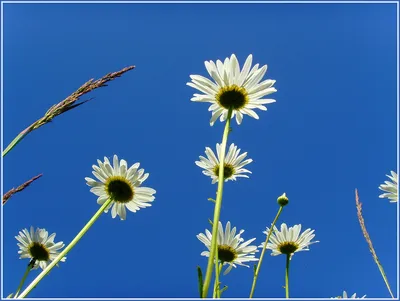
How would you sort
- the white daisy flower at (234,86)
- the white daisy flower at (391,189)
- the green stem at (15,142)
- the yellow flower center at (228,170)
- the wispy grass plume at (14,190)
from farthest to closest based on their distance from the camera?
1. the yellow flower center at (228,170)
2. the white daisy flower at (391,189)
3. the white daisy flower at (234,86)
4. the wispy grass plume at (14,190)
5. the green stem at (15,142)

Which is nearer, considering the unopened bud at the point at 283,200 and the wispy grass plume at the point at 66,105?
the wispy grass plume at the point at 66,105

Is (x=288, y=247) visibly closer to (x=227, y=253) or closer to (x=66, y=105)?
(x=227, y=253)

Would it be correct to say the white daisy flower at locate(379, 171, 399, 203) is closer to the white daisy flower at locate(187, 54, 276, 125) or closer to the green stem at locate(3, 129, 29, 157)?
the white daisy flower at locate(187, 54, 276, 125)

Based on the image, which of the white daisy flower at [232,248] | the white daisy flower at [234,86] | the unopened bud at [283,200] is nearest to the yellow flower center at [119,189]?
the white daisy flower at [232,248]

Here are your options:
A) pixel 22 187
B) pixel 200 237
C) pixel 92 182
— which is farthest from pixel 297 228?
pixel 22 187

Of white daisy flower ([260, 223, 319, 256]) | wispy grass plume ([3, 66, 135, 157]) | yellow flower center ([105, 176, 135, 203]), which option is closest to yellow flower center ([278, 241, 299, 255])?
white daisy flower ([260, 223, 319, 256])

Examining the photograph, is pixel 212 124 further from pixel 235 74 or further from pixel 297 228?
pixel 297 228

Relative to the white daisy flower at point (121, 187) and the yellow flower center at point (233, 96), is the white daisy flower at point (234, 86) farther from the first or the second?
the white daisy flower at point (121, 187)
